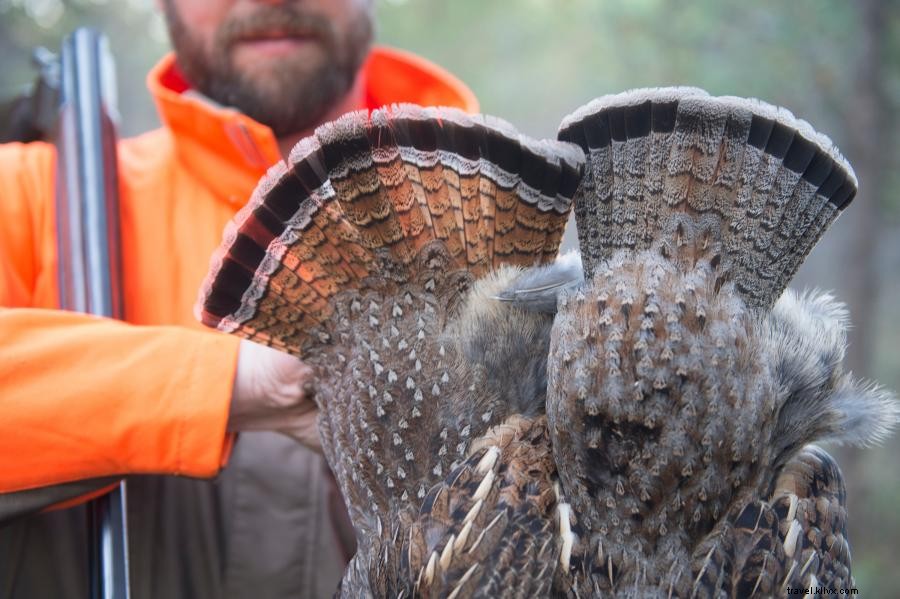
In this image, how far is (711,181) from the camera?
5.64ft

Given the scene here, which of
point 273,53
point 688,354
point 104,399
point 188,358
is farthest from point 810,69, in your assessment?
point 104,399

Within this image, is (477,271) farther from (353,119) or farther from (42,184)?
(42,184)

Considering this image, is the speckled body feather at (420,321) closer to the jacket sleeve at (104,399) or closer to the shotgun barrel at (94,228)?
the jacket sleeve at (104,399)

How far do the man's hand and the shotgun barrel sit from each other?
0.52 meters

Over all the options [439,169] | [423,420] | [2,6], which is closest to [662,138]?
[439,169]

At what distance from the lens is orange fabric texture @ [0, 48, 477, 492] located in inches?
76.3

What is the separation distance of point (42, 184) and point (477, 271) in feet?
5.97

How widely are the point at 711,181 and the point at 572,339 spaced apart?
509mm

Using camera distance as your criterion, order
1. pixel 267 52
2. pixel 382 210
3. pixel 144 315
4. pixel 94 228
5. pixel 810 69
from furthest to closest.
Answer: pixel 810 69 < pixel 267 52 < pixel 144 315 < pixel 94 228 < pixel 382 210

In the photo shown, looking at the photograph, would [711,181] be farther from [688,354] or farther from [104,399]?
[104,399]

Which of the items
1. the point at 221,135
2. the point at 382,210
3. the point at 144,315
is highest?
the point at 221,135

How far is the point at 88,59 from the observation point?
3.00 metres

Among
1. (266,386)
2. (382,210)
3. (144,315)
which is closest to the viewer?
(382,210)

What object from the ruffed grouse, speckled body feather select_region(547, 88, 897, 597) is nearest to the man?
the ruffed grouse
